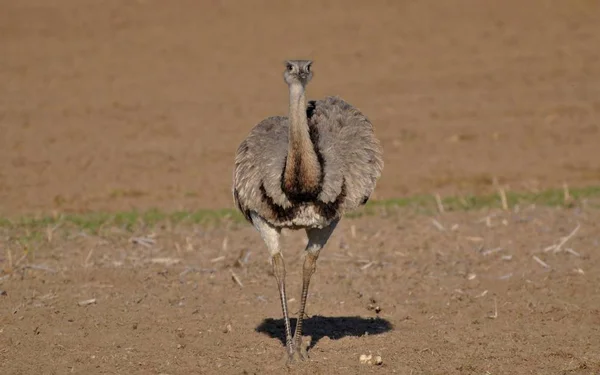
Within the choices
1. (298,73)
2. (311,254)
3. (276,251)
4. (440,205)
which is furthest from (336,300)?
(440,205)

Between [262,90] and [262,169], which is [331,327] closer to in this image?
[262,169]

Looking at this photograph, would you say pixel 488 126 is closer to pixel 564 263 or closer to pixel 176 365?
pixel 564 263

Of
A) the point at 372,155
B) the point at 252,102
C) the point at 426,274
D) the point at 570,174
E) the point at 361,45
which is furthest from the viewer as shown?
the point at 361,45

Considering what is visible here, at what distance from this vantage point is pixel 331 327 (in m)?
→ 8.37

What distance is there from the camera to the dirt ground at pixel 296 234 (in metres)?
7.82

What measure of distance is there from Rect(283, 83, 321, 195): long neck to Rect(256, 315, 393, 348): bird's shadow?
1417mm

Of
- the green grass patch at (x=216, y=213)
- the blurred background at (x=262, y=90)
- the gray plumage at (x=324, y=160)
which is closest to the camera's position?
the gray plumage at (x=324, y=160)

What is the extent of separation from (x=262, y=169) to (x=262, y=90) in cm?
1196

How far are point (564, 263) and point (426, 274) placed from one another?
47.2 inches

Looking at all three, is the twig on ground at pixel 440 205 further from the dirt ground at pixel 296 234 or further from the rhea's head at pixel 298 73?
the rhea's head at pixel 298 73

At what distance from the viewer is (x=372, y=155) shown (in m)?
7.73

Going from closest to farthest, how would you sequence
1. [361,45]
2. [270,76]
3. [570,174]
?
[570,174] → [270,76] → [361,45]

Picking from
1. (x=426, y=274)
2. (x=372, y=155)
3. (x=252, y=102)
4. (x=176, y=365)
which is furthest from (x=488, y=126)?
(x=176, y=365)

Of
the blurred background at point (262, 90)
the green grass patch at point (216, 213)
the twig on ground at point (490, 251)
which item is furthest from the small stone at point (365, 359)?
the blurred background at point (262, 90)
